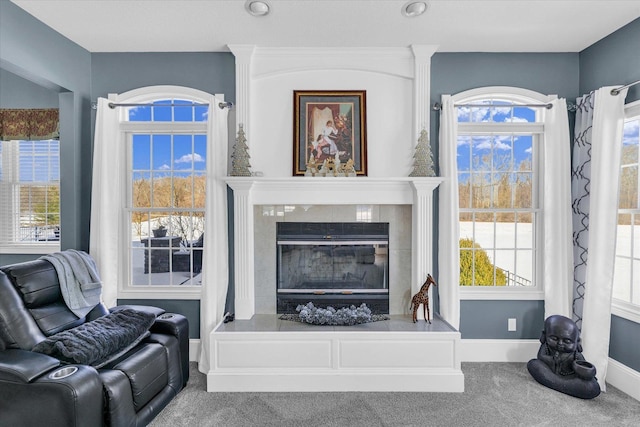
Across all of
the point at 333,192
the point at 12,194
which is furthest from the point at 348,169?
the point at 12,194

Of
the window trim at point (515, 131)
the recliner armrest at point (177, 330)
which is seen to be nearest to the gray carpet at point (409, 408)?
the recliner armrest at point (177, 330)

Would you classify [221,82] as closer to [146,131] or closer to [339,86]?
[146,131]

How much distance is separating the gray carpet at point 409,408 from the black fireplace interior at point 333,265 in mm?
880

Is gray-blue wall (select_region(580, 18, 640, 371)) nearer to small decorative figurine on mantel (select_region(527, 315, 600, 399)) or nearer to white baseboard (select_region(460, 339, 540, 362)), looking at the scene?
small decorative figurine on mantel (select_region(527, 315, 600, 399))

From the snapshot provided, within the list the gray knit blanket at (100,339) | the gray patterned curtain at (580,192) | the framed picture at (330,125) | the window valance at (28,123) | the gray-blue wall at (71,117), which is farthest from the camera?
the window valance at (28,123)

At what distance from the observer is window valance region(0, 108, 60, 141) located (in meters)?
3.73

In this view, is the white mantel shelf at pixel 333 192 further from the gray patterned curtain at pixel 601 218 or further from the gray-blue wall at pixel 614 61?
the gray-blue wall at pixel 614 61

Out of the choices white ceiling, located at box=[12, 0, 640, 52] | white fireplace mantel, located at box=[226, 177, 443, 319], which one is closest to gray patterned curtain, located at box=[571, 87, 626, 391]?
white ceiling, located at box=[12, 0, 640, 52]

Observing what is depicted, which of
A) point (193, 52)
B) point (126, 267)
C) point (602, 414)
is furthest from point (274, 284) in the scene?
point (602, 414)

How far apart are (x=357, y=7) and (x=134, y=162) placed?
2438 mm

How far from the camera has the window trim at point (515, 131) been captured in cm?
344

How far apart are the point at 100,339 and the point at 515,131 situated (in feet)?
12.1

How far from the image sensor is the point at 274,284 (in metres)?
3.51

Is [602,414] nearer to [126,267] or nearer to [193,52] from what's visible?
[126,267]
